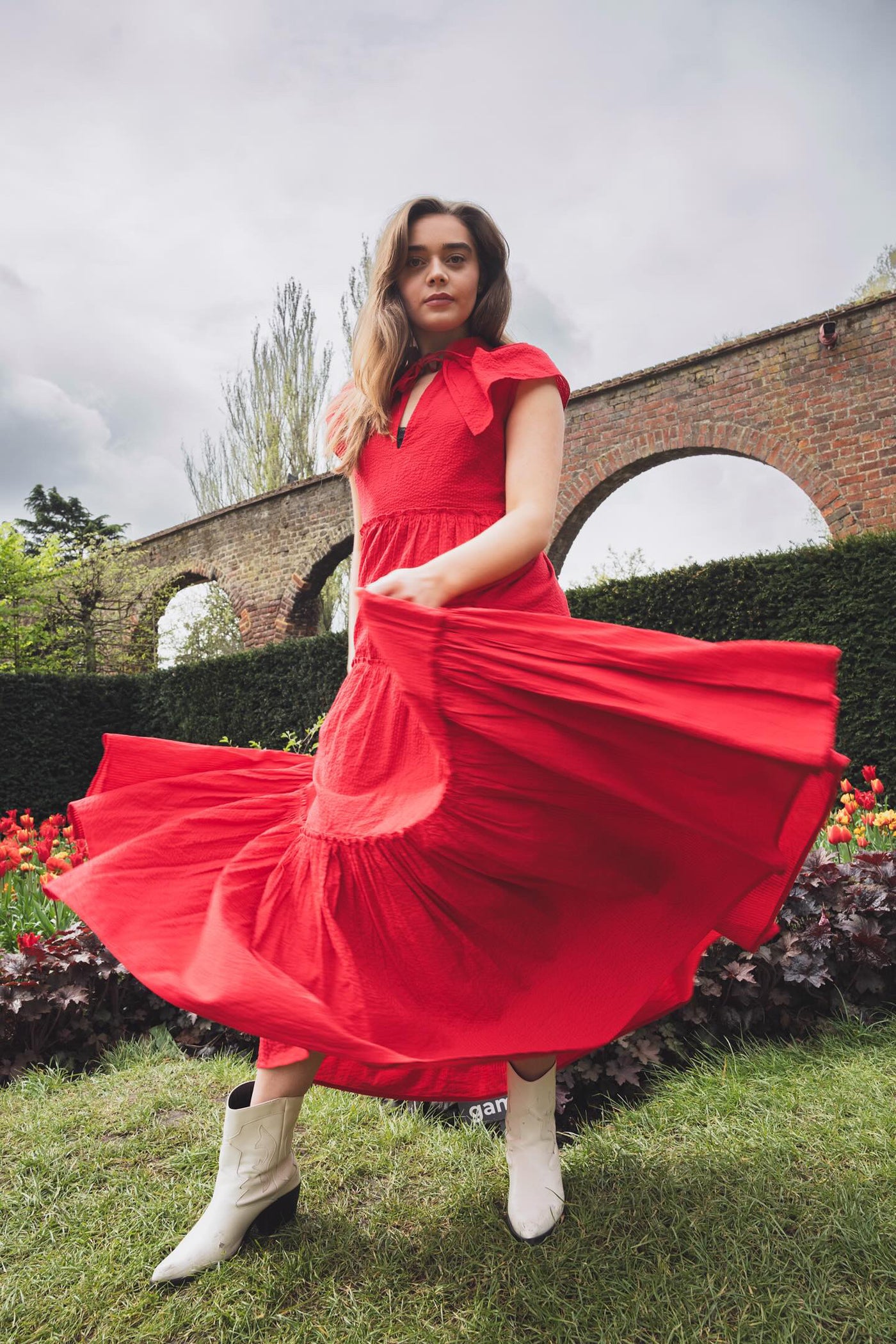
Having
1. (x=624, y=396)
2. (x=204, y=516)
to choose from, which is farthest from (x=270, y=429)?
(x=624, y=396)

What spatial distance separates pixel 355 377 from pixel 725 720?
1115 mm

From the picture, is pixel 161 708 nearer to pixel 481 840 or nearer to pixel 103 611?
pixel 103 611

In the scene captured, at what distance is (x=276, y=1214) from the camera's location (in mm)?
1594

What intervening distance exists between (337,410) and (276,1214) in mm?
1635

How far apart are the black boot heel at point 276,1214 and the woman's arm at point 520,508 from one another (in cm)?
117

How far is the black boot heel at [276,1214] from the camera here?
5.18 ft

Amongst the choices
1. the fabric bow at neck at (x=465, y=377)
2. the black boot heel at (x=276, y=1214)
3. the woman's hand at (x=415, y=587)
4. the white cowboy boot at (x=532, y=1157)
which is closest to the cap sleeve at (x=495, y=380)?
the fabric bow at neck at (x=465, y=377)

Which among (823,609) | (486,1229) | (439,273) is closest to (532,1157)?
(486,1229)

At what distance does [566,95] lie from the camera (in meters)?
3.96

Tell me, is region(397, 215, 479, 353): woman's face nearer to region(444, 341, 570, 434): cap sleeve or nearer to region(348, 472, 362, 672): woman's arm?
region(444, 341, 570, 434): cap sleeve

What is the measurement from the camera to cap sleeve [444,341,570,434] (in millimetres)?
1581

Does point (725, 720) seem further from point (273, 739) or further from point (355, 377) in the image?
point (273, 739)

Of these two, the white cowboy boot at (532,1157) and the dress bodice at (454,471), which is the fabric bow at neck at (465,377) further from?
the white cowboy boot at (532,1157)

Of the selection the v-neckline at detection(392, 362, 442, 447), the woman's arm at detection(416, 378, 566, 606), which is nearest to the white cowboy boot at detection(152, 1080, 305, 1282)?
the woman's arm at detection(416, 378, 566, 606)
